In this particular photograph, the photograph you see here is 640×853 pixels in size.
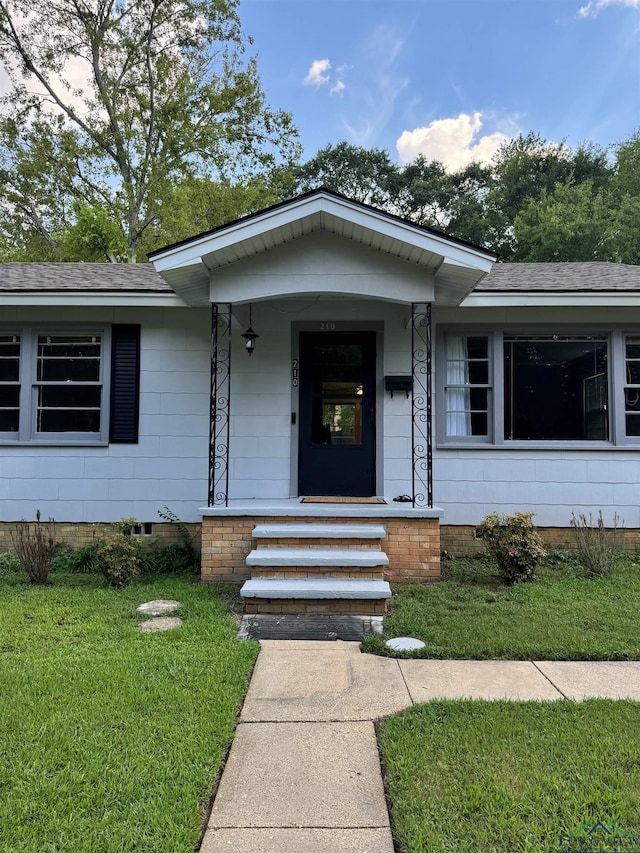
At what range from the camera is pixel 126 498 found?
6.74 metres

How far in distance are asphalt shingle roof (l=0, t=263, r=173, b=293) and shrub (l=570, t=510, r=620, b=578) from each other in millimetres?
5777

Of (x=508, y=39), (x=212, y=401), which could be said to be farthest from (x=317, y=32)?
(x=212, y=401)

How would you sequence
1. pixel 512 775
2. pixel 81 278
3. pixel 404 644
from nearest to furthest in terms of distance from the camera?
pixel 512 775 → pixel 404 644 → pixel 81 278

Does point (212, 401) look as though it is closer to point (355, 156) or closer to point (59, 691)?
point (59, 691)

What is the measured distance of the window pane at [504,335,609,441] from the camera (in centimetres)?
679

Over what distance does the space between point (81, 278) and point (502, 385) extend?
5.88m

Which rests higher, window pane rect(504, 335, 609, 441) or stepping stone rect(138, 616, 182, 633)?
window pane rect(504, 335, 609, 441)

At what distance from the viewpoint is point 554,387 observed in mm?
6824

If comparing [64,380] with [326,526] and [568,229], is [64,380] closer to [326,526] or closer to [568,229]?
[326,526]

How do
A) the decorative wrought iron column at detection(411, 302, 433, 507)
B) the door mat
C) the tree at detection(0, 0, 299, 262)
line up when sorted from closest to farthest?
the door mat → the decorative wrought iron column at detection(411, 302, 433, 507) → the tree at detection(0, 0, 299, 262)

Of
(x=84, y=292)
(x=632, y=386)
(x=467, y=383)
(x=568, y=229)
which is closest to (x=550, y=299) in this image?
(x=467, y=383)

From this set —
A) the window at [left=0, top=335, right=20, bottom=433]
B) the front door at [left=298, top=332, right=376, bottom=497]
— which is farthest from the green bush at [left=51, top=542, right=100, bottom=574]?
the front door at [left=298, top=332, right=376, bottom=497]

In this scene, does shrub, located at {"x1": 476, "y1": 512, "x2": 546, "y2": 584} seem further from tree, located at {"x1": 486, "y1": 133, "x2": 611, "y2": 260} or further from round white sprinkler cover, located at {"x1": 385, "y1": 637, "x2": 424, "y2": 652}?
tree, located at {"x1": 486, "y1": 133, "x2": 611, "y2": 260}

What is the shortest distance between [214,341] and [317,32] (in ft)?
54.9
